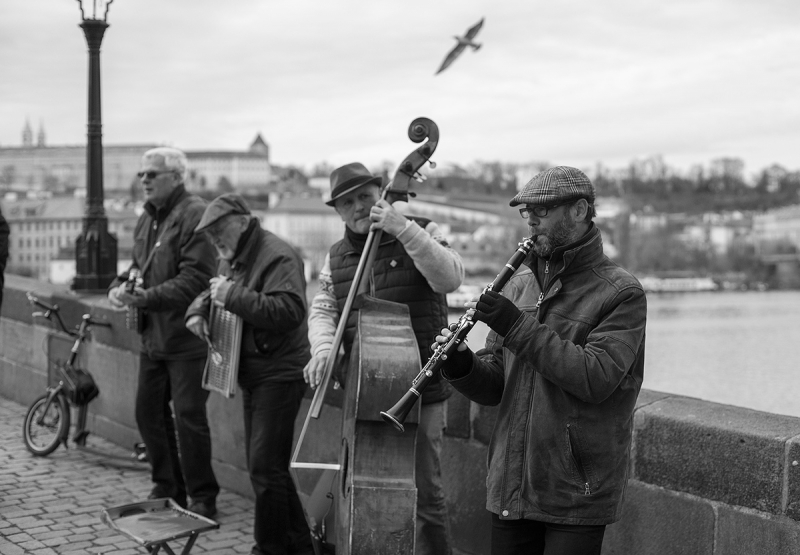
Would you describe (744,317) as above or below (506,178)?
below

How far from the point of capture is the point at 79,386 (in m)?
7.30

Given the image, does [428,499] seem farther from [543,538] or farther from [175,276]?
[175,276]

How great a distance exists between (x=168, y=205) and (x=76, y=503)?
195 cm

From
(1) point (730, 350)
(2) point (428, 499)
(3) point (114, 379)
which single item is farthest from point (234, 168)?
(2) point (428, 499)

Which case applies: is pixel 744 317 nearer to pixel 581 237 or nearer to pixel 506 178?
pixel 581 237

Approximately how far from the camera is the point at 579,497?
292 centimetres

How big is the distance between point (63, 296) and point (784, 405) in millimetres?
6038

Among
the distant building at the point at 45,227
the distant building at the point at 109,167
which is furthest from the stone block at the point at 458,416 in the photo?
the distant building at the point at 109,167

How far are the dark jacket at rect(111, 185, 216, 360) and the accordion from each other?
0.58 metres

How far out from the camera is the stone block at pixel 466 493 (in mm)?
4602

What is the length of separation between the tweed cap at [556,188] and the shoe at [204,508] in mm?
3466

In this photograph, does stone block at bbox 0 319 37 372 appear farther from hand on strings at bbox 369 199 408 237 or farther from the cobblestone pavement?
hand on strings at bbox 369 199 408 237

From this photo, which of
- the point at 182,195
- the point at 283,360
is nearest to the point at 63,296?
the point at 182,195

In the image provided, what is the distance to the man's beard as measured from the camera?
3.00 meters
